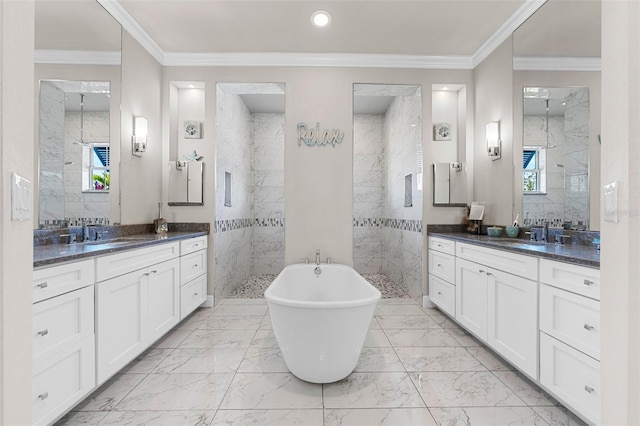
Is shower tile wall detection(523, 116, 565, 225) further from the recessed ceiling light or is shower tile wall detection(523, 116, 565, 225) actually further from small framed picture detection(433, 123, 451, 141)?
the recessed ceiling light

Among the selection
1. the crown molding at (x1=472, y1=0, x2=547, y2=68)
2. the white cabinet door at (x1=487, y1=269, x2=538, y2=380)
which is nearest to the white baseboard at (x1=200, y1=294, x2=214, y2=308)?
the white cabinet door at (x1=487, y1=269, x2=538, y2=380)

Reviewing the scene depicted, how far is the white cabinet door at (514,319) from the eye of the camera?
1.85 metres

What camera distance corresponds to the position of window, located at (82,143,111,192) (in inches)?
91.6

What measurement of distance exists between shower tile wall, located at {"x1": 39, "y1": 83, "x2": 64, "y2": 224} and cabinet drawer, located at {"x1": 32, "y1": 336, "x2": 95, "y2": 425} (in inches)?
37.4

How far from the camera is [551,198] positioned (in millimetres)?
2434

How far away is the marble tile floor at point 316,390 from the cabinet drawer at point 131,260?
736 millimetres

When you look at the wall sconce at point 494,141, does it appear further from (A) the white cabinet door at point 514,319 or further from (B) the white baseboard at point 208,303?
(B) the white baseboard at point 208,303

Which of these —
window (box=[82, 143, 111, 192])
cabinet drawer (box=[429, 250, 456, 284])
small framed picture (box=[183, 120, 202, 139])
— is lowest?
cabinet drawer (box=[429, 250, 456, 284])

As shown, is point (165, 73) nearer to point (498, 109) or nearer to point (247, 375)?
point (247, 375)

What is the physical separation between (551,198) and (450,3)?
1.85 m

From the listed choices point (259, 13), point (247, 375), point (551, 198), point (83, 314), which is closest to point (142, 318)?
point (83, 314)

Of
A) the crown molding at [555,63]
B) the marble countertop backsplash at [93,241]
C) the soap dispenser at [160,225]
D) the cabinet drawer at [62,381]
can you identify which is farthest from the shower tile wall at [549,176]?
the soap dispenser at [160,225]

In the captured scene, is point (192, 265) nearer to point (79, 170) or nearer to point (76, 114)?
point (79, 170)

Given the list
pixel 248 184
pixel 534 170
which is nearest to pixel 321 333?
pixel 534 170
